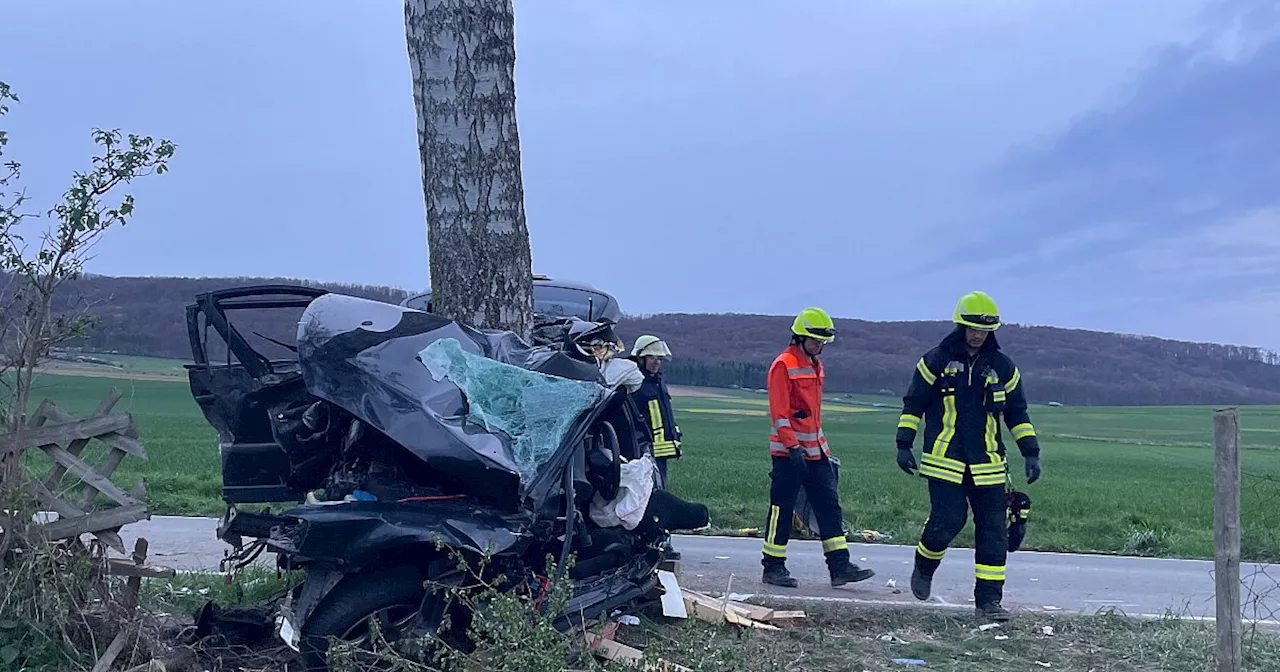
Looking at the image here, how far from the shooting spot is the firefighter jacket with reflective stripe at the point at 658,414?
942 centimetres

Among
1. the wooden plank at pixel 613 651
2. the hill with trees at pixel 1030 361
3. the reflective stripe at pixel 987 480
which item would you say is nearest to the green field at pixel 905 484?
the wooden plank at pixel 613 651

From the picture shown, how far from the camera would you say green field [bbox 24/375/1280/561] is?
11117 mm

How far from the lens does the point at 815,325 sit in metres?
7.86

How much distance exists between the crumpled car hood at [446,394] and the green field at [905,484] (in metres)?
1.36

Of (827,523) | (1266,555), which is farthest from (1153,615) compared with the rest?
(1266,555)

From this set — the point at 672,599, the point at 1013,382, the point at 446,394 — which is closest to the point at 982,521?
the point at 1013,382

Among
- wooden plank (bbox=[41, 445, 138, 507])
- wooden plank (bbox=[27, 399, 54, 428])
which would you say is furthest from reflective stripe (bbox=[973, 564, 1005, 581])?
wooden plank (bbox=[27, 399, 54, 428])

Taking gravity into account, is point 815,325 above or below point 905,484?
above

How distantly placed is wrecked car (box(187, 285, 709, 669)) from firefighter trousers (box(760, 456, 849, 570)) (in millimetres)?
2195

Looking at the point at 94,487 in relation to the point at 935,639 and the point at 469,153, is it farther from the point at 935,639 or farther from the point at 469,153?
the point at 935,639

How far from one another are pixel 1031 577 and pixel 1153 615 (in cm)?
176

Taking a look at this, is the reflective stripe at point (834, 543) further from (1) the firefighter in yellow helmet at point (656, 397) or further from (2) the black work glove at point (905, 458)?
(1) the firefighter in yellow helmet at point (656, 397)

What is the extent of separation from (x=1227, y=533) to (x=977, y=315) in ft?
8.37

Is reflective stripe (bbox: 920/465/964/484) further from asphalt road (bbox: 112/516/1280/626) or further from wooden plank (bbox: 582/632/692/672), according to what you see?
wooden plank (bbox: 582/632/692/672)
